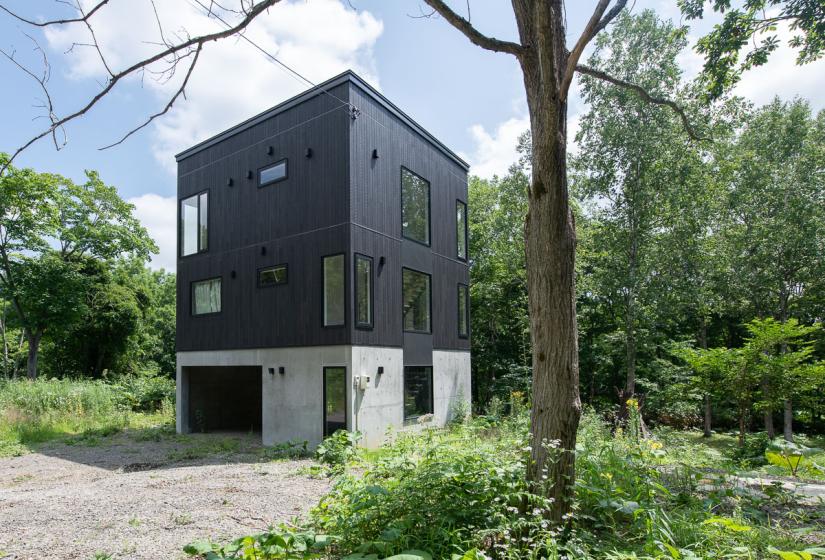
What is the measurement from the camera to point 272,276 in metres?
10.8

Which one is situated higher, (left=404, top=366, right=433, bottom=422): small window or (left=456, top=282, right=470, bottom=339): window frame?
(left=456, top=282, right=470, bottom=339): window frame

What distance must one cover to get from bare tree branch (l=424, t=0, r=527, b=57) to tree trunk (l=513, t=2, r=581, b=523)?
0.57 ft

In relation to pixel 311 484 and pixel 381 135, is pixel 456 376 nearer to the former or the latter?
pixel 381 135

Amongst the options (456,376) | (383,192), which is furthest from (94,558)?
(456,376)

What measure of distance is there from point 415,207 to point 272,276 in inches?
142

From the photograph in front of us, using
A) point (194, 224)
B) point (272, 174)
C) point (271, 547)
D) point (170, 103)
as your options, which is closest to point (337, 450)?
point (271, 547)

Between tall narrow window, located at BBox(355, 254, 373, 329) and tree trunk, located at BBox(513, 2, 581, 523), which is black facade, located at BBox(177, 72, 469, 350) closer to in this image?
tall narrow window, located at BBox(355, 254, 373, 329)

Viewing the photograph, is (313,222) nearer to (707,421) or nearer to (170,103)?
(170,103)

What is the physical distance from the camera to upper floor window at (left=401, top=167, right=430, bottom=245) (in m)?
11.4

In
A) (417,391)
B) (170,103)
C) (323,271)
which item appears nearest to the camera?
(170,103)

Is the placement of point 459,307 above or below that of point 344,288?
below

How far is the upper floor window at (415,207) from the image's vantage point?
11445 mm

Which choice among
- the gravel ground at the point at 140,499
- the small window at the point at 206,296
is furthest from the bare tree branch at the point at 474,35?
the small window at the point at 206,296

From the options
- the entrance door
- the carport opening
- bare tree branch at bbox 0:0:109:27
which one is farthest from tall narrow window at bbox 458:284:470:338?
bare tree branch at bbox 0:0:109:27
